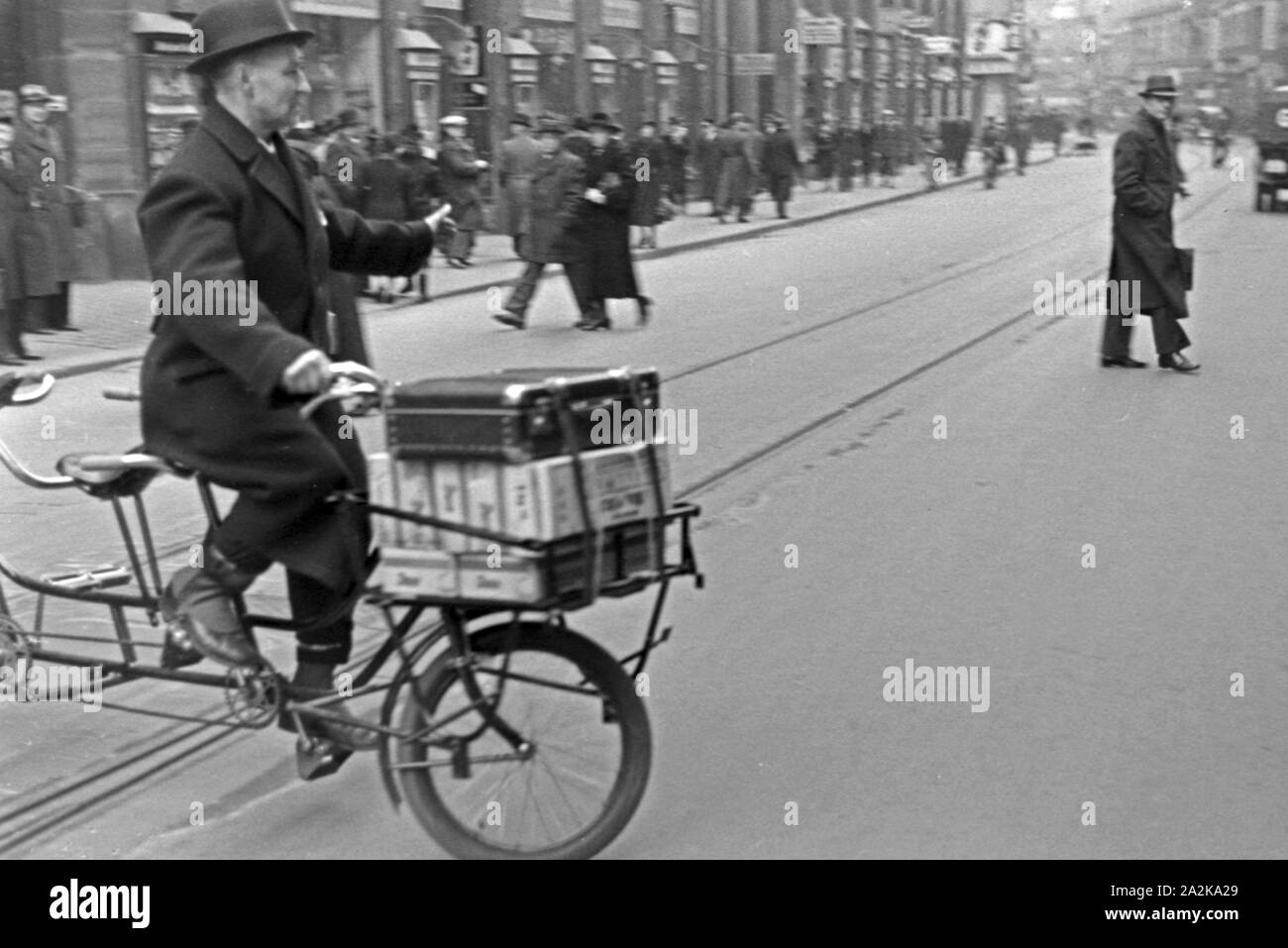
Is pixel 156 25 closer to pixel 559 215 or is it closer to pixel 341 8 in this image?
pixel 341 8

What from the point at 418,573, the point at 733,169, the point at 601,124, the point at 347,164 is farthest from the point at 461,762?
the point at 733,169

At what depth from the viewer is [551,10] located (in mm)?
32656

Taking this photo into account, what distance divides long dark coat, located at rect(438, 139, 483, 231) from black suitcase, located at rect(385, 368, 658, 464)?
757 inches

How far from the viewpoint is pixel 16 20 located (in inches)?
778

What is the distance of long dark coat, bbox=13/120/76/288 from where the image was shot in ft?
47.6

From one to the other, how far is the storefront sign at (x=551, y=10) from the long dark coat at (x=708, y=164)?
3306 mm

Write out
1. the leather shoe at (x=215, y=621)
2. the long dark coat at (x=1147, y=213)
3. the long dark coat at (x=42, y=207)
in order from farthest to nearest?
the long dark coat at (x=42, y=207), the long dark coat at (x=1147, y=213), the leather shoe at (x=215, y=621)

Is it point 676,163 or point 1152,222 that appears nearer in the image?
point 1152,222

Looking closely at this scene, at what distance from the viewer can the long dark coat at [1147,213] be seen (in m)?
11.7

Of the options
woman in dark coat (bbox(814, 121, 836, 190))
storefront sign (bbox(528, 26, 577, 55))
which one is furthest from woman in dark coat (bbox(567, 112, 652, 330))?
woman in dark coat (bbox(814, 121, 836, 190))

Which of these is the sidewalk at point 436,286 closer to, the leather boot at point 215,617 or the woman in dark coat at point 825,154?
the woman in dark coat at point 825,154

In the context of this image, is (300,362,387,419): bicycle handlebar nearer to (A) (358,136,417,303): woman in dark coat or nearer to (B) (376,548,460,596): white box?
(B) (376,548,460,596): white box

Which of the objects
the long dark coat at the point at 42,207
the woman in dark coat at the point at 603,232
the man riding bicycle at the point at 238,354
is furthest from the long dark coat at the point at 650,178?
the man riding bicycle at the point at 238,354

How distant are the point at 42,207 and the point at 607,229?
464 centimetres
